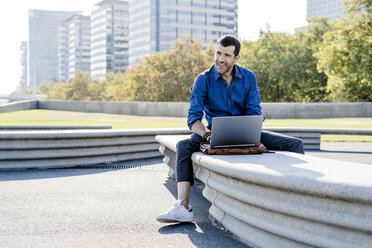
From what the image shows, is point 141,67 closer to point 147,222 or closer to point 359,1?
point 359,1

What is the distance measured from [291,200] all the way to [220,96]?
6.74 feet

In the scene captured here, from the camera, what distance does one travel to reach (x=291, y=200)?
2.97 meters

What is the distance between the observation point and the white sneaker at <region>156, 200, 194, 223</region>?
406 cm

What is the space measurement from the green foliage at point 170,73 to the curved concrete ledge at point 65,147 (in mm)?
42279

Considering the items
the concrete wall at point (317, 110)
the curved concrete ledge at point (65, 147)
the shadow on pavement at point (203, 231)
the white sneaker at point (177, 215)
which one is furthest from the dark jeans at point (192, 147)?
the concrete wall at point (317, 110)

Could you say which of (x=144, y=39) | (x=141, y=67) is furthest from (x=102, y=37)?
(x=141, y=67)

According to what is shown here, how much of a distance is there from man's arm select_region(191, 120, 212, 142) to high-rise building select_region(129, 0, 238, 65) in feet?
447

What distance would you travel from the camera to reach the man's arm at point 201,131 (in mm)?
4448

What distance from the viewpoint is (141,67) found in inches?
2119

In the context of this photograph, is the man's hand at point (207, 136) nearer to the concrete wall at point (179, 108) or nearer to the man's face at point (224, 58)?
the man's face at point (224, 58)

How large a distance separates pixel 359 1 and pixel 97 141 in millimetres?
25780

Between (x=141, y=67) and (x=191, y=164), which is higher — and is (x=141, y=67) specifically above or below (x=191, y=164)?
above

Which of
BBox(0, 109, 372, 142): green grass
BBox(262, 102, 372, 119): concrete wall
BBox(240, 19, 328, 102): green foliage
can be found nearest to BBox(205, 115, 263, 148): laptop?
BBox(0, 109, 372, 142): green grass

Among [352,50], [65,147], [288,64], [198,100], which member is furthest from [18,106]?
[198,100]
